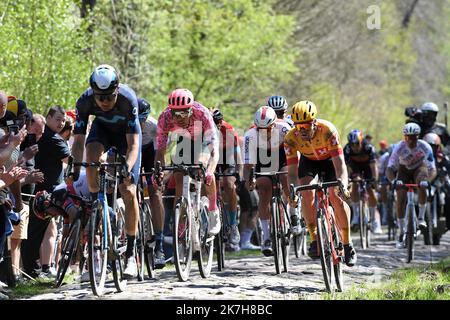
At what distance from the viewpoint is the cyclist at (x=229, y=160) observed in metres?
14.8

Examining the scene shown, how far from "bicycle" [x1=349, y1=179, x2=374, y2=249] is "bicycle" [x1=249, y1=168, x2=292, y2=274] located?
5280 mm

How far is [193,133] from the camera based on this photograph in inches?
486

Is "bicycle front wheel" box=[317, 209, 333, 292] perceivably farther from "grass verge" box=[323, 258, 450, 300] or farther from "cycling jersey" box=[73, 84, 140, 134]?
"cycling jersey" box=[73, 84, 140, 134]

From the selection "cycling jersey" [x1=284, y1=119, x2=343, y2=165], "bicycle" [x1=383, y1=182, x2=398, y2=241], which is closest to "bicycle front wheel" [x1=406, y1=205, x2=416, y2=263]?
"cycling jersey" [x1=284, y1=119, x2=343, y2=165]

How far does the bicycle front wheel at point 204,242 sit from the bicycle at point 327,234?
1.42 meters

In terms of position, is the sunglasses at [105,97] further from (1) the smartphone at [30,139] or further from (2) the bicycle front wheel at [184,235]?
(1) the smartphone at [30,139]

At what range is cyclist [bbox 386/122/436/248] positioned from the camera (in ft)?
56.4

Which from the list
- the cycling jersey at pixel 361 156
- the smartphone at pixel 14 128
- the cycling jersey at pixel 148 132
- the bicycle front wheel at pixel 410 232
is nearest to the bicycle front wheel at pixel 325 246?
the cycling jersey at pixel 148 132

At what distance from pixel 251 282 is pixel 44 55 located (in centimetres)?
878

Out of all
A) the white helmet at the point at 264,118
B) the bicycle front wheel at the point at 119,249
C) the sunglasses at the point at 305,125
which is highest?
the white helmet at the point at 264,118

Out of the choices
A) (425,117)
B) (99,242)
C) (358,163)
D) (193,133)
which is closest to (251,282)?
(193,133)
